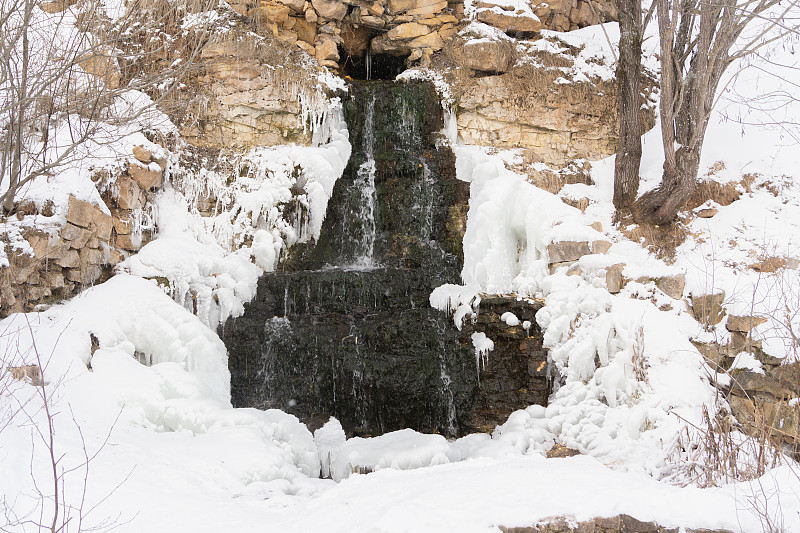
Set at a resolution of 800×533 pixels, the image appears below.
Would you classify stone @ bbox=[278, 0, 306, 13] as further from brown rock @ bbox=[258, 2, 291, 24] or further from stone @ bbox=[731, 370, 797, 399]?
stone @ bbox=[731, 370, 797, 399]

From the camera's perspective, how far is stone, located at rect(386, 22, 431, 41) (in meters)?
10.1

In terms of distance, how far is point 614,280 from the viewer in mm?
6738

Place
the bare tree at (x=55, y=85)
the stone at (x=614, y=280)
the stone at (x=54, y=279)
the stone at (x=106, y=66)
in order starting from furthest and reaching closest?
the stone at (x=614, y=280) < the stone at (x=54, y=279) < the stone at (x=106, y=66) < the bare tree at (x=55, y=85)

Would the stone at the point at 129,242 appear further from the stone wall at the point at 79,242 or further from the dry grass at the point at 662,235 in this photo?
A: the dry grass at the point at 662,235

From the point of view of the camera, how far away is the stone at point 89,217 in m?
6.47

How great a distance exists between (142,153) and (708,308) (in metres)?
6.98

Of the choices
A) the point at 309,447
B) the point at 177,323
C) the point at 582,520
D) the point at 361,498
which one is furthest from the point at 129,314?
the point at 582,520

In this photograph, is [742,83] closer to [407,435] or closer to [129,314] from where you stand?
[407,435]

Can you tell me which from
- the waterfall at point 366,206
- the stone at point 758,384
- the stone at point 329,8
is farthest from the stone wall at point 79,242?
the stone at point 758,384

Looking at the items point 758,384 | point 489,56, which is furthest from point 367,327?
point 489,56

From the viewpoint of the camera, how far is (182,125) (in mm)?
8773

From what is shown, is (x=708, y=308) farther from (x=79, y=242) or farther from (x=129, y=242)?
(x=79, y=242)

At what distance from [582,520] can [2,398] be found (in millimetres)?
4132

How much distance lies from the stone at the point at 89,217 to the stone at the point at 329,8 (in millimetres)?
5202
